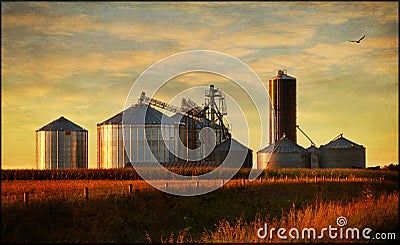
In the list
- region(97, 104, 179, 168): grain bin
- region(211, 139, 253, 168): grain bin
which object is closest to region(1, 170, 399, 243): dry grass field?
region(97, 104, 179, 168): grain bin

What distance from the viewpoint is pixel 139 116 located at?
1649 inches

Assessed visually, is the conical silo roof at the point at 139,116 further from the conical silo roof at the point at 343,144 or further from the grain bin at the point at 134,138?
the conical silo roof at the point at 343,144

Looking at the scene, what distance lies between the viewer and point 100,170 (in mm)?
40344

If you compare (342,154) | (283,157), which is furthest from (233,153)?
(342,154)

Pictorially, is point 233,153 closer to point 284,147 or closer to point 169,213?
point 284,147

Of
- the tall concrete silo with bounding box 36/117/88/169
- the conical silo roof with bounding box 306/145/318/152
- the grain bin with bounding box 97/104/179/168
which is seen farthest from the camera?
the conical silo roof with bounding box 306/145/318/152

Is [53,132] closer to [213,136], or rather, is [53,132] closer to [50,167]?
[50,167]

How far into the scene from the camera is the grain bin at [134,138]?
4075 cm

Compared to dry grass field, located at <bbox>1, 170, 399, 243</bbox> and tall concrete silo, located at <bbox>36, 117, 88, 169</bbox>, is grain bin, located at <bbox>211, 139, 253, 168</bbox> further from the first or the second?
dry grass field, located at <bbox>1, 170, 399, 243</bbox>

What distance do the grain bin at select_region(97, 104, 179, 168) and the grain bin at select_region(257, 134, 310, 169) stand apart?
26.8 feet

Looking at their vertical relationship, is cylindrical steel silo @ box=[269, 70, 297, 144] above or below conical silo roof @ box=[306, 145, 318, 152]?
above

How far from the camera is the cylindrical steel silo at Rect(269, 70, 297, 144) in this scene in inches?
2061

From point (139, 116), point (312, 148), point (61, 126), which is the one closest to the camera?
point (139, 116)

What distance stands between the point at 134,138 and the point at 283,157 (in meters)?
12.3
